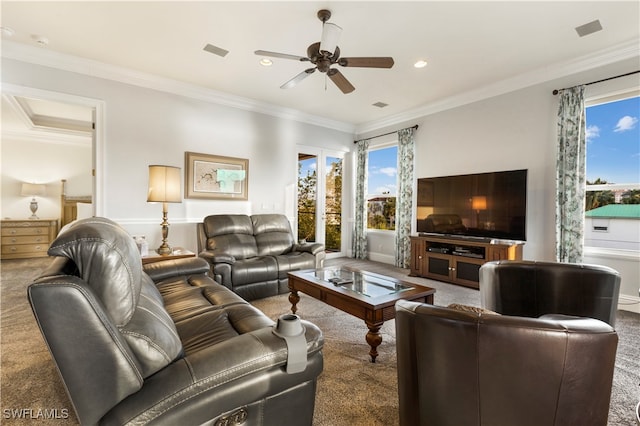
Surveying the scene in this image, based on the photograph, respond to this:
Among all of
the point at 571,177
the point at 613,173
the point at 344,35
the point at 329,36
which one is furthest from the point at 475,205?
the point at 329,36

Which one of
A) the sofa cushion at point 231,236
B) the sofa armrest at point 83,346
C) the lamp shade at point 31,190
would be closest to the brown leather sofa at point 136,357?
the sofa armrest at point 83,346

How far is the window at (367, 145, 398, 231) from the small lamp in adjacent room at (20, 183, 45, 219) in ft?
23.5

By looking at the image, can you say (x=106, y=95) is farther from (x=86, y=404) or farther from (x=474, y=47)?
(x=474, y=47)

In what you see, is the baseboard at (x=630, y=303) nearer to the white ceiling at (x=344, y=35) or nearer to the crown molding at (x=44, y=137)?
the white ceiling at (x=344, y=35)

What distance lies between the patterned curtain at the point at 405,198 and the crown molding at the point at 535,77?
0.42m

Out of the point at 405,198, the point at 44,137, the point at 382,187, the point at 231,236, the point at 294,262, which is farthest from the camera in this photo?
the point at 44,137

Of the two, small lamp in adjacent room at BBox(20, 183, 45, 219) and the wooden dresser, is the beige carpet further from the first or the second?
small lamp in adjacent room at BBox(20, 183, 45, 219)

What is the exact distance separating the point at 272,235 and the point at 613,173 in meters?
4.34

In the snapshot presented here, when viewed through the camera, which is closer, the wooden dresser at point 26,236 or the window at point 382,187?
the wooden dresser at point 26,236

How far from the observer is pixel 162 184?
A: 328cm

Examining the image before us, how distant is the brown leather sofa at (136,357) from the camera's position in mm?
838

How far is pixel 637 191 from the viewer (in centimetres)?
325

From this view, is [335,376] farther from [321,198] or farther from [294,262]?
[321,198]

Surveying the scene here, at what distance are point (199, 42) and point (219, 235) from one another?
2.32 m
